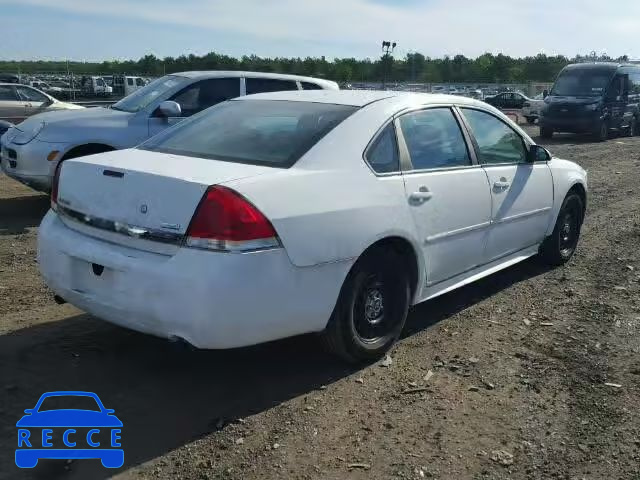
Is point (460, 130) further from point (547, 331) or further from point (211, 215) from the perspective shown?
point (211, 215)

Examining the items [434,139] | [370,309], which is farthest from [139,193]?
[434,139]

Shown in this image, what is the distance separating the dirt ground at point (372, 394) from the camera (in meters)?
3.16

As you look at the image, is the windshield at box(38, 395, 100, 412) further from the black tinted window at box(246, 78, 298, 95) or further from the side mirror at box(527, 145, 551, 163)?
the black tinted window at box(246, 78, 298, 95)

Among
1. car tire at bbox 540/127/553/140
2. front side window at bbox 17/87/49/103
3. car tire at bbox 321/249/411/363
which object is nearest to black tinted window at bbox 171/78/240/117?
car tire at bbox 321/249/411/363

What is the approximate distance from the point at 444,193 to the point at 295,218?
141cm

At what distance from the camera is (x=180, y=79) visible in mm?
8805

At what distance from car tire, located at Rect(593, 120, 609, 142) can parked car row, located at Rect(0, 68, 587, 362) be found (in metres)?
15.9

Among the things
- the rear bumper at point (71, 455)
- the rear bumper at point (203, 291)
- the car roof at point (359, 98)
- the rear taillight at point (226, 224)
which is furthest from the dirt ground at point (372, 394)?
the car roof at point (359, 98)

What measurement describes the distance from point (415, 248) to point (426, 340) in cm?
71

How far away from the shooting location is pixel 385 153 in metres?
4.25

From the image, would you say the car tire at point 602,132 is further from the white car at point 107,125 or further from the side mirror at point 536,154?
the side mirror at point 536,154

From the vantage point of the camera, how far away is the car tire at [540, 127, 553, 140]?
20819 millimetres

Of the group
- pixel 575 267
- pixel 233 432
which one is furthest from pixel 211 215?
pixel 575 267

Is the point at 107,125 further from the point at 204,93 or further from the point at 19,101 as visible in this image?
the point at 19,101
